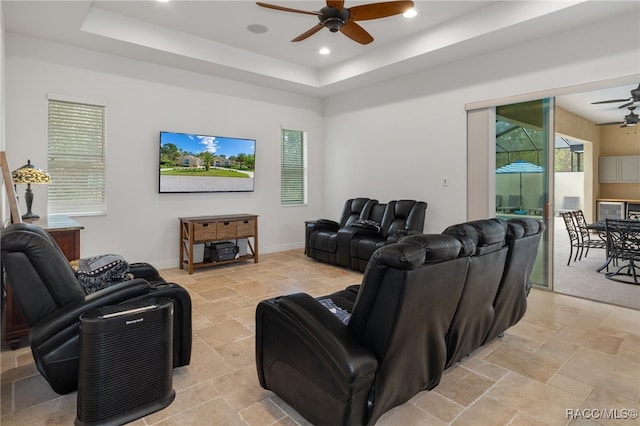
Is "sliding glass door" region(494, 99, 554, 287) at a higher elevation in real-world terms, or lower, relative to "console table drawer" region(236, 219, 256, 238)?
higher

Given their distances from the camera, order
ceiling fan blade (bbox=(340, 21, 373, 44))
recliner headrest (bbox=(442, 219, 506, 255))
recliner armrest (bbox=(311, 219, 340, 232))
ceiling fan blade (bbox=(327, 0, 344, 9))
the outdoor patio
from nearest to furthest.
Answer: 1. recliner headrest (bbox=(442, 219, 506, 255))
2. ceiling fan blade (bbox=(327, 0, 344, 9))
3. ceiling fan blade (bbox=(340, 21, 373, 44))
4. the outdoor patio
5. recliner armrest (bbox=(311, 219, 340, 232))

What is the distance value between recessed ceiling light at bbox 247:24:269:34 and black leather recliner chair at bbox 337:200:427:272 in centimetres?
301

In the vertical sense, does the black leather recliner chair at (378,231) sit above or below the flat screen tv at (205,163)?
below

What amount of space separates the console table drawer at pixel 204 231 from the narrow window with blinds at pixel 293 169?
1.77 meters

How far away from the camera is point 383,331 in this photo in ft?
5.35

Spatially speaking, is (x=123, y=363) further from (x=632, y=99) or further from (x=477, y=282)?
(x=632, y=99)

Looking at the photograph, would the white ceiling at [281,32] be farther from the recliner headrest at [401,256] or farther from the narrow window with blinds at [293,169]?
the recliner headrest at [401,256]

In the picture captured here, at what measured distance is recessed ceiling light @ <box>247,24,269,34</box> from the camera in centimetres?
466

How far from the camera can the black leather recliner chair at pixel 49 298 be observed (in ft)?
6.30

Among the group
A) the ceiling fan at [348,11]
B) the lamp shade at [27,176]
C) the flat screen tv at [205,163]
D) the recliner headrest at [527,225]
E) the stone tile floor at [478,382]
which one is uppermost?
the ceiling fan at [348,11]

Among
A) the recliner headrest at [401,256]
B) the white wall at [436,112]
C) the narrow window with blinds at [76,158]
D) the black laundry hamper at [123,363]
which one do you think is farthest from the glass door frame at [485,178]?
the narrow window with blinds at [76,158]

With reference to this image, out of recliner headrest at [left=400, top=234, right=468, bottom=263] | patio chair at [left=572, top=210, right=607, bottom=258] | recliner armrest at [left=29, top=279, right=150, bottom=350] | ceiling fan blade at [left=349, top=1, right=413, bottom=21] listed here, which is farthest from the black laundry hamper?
patio chair at [left=572, top=210, right=607, bottom=258]

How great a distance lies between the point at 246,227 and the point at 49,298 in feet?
12.1

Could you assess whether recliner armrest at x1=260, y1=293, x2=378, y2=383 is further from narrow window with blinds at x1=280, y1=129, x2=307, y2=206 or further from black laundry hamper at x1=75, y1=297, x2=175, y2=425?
narrow window with blinds at x1=280, y1=129, x2=307, y2=206
